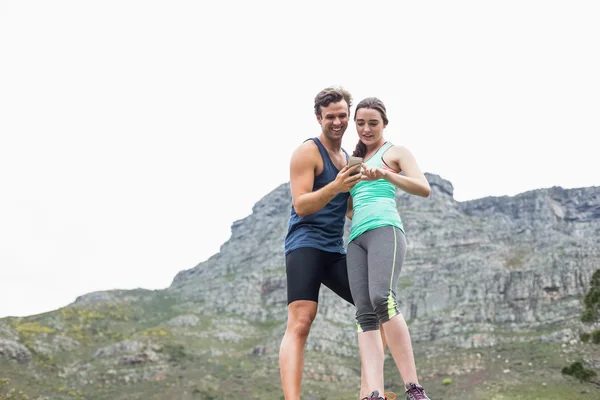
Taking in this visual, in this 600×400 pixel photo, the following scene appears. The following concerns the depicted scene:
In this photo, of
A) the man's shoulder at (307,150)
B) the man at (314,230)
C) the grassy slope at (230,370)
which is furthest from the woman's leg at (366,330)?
the grassy slope at (230,370)

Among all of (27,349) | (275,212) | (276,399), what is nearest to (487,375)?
(276,399)

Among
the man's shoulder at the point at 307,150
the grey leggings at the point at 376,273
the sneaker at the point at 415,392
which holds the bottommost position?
the sneaker at the point at 415,392

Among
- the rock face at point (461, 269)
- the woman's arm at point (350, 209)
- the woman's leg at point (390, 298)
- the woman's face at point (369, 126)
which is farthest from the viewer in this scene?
the rock face at point (461, 269)

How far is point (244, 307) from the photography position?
4680 inches

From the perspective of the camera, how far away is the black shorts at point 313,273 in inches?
191

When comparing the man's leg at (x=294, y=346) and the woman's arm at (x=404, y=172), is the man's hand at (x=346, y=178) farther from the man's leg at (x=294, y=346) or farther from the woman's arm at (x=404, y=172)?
the man's leg at (x=294, y=346)

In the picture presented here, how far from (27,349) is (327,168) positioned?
98.0 m

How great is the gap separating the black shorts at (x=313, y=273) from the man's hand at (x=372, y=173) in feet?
3.09

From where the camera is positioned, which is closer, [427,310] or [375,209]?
[375,209]

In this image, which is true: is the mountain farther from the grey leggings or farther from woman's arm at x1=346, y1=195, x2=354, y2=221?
the grey leggings

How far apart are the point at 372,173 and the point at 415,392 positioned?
1786 mm

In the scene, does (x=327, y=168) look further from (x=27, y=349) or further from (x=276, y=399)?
(x=27, y=349)

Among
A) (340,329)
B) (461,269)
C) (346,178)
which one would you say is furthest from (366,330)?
(461,269)

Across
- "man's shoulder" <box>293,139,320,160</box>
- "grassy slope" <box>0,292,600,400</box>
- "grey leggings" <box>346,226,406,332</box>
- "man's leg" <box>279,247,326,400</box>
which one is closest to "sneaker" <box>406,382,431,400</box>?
"grey leggings" <box>346,226,406,332</box>
